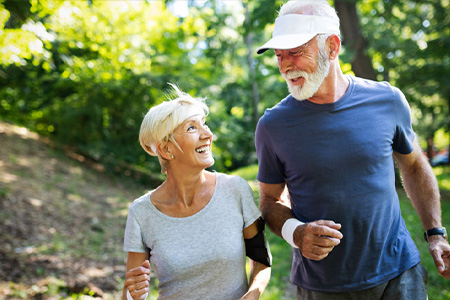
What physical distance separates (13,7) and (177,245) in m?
4.09

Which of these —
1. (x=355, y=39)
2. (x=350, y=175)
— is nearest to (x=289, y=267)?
(x=350, y=175)

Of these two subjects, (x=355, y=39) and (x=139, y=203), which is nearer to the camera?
(x=139, y=203)

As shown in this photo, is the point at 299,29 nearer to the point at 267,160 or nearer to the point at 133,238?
the point at 267,160

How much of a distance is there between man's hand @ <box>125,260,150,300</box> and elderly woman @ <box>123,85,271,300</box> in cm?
2

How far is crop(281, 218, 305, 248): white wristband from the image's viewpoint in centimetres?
219

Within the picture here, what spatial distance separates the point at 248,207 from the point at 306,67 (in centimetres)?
83

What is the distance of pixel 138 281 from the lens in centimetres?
204

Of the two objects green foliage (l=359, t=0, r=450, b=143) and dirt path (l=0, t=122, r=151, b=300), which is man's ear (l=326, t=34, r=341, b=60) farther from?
green foliage (l=359, t=0, r=450, b=143)

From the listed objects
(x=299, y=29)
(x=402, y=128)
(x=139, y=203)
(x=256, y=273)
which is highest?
(x=299, y=29)

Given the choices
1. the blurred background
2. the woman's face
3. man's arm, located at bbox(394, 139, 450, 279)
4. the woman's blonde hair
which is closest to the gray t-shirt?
the woman's face

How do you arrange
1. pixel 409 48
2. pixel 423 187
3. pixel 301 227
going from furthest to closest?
1. pixel 409 48
2. pixel 423 187
3. pixel 301 227

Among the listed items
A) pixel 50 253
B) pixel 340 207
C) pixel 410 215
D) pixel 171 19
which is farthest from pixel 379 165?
pixel 171 19

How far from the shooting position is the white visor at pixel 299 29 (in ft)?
7.32

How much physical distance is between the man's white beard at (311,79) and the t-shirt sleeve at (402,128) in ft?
1.48
